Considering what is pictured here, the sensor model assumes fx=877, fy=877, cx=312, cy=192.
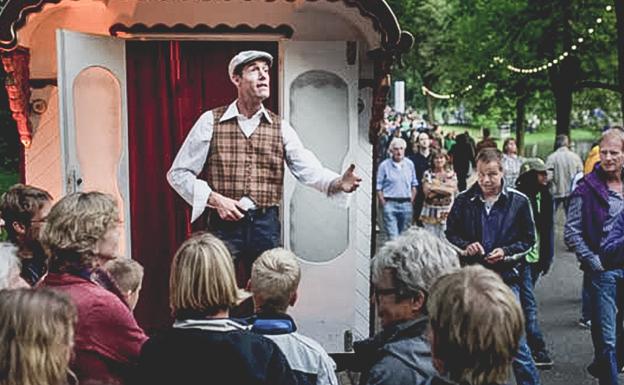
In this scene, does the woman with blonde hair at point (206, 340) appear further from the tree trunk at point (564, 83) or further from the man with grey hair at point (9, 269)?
the tree trunk at point (564, 83)

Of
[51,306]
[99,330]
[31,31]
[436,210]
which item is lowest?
[436,210]

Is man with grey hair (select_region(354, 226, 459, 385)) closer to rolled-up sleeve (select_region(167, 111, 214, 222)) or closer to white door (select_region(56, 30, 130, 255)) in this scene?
rolled-up sleeve (select_region(167, 111, 214, 222))

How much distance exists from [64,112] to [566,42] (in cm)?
1962

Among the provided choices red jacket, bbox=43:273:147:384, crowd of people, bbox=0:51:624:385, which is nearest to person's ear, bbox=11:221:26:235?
crowd of people, bbox=0:51:624:385

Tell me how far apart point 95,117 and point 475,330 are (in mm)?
4835

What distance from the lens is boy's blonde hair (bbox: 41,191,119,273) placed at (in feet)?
11.2

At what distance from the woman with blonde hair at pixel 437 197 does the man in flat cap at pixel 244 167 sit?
4.22 metres

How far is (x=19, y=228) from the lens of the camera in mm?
4441

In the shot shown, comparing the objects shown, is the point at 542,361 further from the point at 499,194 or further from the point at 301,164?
the point at 301,164

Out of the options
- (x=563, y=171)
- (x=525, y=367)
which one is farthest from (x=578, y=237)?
(x=563, y=171)

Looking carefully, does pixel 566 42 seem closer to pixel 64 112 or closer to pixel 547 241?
pixel 547 241

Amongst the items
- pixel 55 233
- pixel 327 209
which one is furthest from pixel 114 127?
pixel 55 233

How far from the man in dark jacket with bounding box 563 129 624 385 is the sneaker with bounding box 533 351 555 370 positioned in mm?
892

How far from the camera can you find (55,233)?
136 inches
